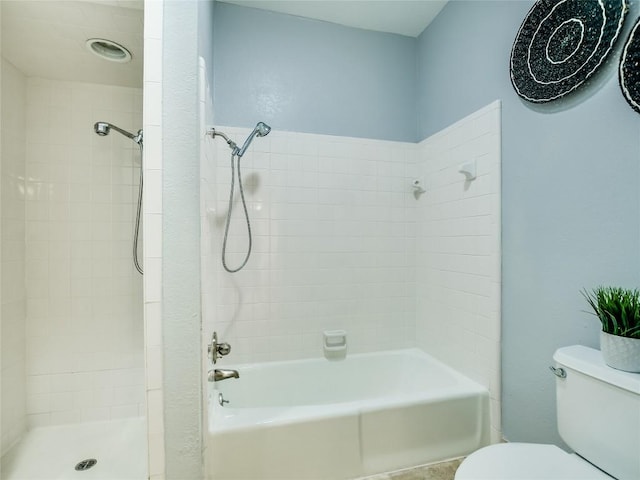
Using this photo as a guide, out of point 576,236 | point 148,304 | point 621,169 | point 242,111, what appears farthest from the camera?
point 242,111

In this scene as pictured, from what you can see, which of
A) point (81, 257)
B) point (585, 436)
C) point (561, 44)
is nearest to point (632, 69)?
point (561, 44)

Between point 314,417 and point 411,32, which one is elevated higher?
point 411,32

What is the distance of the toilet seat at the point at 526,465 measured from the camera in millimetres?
939

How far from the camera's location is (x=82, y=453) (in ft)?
5.24

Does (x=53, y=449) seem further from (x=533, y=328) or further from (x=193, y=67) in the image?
(x=533, y=328)

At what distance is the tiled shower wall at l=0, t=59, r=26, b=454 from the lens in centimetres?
156

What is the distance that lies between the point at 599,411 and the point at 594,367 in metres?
0.13

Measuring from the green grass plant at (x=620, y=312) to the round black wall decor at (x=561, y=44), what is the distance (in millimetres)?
797

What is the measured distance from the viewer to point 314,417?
1377 mm

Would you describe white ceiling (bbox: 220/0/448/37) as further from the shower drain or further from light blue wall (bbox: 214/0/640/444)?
the shower drain

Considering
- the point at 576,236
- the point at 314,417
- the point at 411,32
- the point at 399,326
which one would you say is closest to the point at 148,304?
the point at 314,417

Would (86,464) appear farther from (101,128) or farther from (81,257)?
(101,128)

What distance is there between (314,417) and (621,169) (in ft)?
4.96

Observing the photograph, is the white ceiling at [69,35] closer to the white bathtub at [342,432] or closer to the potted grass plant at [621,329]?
the white bathtub at [342,432]
